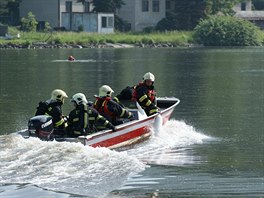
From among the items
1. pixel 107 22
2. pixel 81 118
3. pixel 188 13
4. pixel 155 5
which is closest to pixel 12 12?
pixel 107 22

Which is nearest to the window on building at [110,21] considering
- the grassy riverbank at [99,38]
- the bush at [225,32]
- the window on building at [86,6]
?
the grassy riverbank at [99,38]

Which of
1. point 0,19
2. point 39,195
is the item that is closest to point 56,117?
point 39,195

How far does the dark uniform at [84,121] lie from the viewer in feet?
77.7

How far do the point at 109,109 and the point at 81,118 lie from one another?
1735 millimetres

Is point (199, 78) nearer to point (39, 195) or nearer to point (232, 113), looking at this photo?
point (232, 113)

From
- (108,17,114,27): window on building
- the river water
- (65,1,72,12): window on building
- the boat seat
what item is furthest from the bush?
the boat seat

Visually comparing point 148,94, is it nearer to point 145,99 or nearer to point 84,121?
point 145,99

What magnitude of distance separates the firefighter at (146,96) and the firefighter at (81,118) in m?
3.43

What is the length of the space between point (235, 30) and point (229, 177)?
83.9 meters

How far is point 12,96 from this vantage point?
131 feet

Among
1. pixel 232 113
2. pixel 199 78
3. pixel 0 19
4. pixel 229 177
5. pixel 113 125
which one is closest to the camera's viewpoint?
pixel 229 177

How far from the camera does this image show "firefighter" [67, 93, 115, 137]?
23.7 m

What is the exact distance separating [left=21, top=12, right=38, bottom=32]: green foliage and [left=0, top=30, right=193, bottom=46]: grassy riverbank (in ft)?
1.62

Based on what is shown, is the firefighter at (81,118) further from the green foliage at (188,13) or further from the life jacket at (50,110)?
the green foliage at (188,13)
